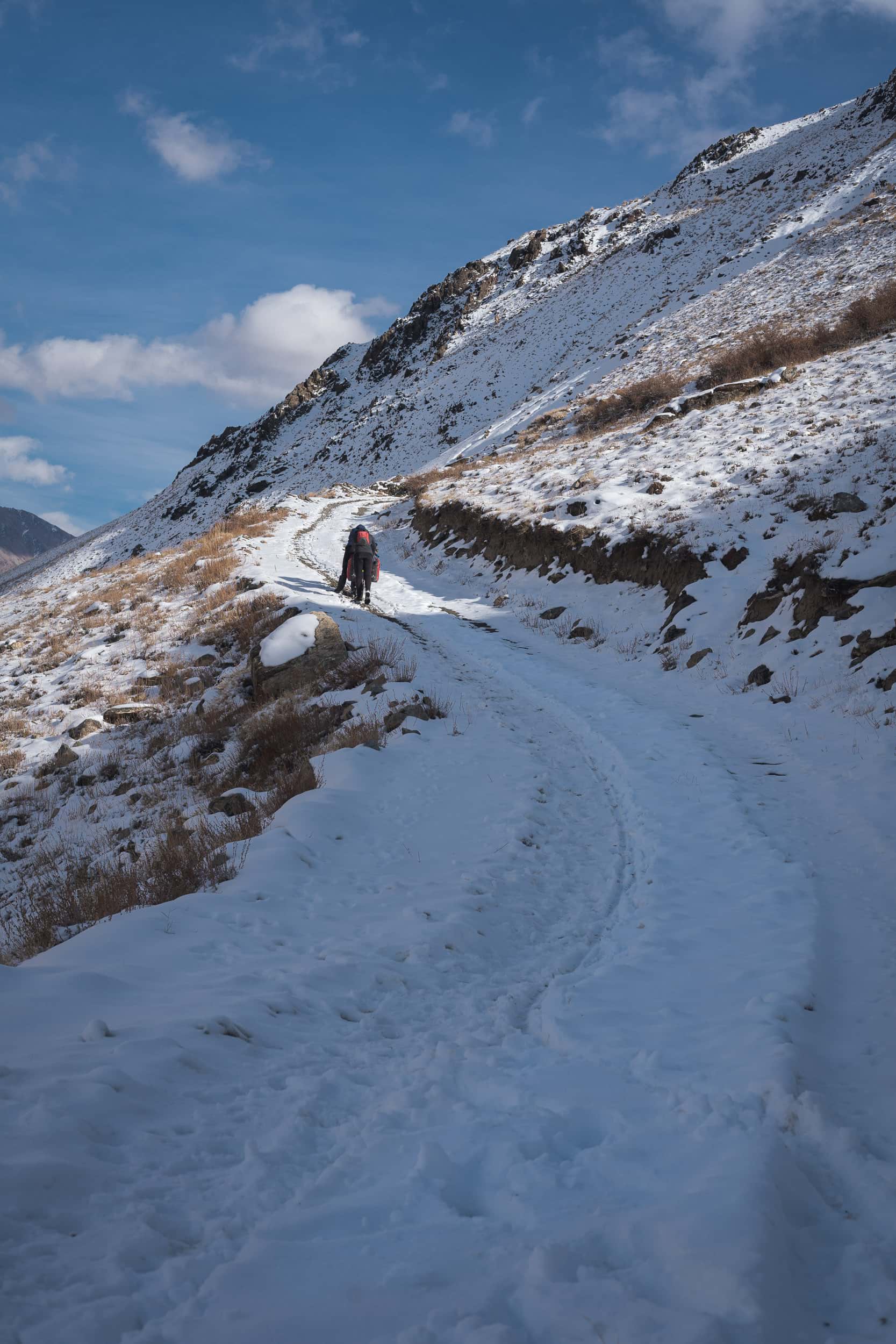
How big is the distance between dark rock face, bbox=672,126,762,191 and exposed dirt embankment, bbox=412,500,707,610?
67555 millimetres

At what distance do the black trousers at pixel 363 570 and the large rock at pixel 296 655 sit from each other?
3642 mm

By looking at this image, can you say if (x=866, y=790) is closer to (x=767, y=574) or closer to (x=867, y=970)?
(x=867, y=970)

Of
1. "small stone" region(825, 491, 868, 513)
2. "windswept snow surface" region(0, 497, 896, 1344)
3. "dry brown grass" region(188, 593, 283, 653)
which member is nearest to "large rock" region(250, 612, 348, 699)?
"dry brown grass" region(188, 593, 283, 653)

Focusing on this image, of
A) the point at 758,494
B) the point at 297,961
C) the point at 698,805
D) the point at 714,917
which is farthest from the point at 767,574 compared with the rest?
the point at 297,961

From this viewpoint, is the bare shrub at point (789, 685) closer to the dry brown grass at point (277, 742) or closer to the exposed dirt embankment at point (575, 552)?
the exposed dirt embankment at point (575, 552)

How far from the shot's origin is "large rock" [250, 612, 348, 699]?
989 cm

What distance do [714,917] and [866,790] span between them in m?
2.55

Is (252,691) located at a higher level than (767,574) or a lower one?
lower

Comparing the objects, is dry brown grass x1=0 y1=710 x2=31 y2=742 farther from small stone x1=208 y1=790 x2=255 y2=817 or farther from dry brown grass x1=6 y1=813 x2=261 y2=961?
small stone x1=208 y1=790 x2=255 y2=817

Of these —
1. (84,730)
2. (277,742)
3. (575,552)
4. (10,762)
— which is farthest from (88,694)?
(575,552)

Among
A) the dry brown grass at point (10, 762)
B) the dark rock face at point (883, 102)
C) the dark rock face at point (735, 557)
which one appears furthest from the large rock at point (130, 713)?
the dark rock face at point (883, 102)

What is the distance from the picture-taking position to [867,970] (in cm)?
358

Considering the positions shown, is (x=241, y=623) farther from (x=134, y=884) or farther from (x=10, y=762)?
(x=134, y=884)

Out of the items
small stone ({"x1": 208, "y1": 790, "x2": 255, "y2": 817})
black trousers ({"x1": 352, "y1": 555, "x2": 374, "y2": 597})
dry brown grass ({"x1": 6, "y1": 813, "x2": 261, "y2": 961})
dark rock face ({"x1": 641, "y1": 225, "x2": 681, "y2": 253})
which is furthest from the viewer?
dark rock face ({"x1": 641, "y1": 225, "x2": 681, "y2": 253})
